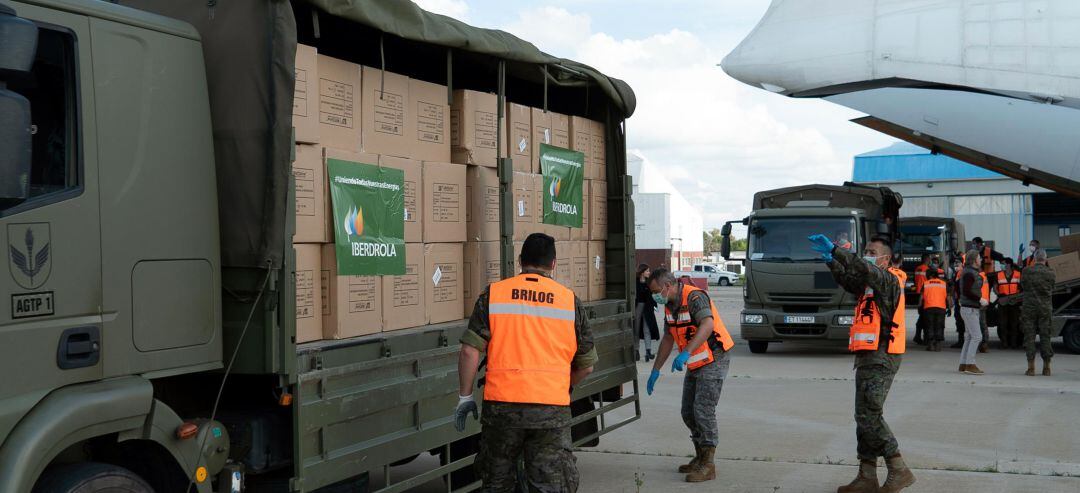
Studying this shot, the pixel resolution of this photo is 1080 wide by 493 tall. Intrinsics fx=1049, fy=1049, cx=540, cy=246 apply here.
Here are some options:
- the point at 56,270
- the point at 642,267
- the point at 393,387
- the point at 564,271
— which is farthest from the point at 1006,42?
the point at 56,270

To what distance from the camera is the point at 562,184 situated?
7941 mm

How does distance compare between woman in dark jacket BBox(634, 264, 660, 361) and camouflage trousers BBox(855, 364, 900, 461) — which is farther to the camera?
woman in dark jacket BBox(634, 264, 660, 361)

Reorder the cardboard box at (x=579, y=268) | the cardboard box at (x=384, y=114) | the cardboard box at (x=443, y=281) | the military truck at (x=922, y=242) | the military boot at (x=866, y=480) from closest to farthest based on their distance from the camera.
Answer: the cardboard box at (x=384, y=114) < the cardboard box at (x=443, y=281) < the military boot at (x=866, y=480) < the cardboard box at (x=579, y=268) < the military truck at (x=922, y=242)

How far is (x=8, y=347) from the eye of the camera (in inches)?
149

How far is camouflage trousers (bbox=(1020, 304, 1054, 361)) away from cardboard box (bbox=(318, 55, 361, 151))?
1281 cm

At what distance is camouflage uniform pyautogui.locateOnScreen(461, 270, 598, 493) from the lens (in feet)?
17.4

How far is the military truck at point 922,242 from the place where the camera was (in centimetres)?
2683

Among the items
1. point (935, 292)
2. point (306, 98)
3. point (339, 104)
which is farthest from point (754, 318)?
point (306, 98)

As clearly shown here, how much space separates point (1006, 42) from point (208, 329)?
2052 cm

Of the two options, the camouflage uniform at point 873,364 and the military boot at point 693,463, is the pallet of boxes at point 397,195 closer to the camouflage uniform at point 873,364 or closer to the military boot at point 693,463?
the military boot at point 693,463

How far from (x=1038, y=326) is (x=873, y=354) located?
919 cm

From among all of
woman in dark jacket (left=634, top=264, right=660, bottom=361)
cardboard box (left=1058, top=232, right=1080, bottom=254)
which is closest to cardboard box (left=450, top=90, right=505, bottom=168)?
woman in dark jacket (left=634, top=264, right=660, bottom=361)

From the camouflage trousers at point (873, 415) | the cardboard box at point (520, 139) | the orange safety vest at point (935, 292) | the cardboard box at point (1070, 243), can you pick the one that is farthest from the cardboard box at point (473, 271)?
the cardboard box at point (1070, 243)

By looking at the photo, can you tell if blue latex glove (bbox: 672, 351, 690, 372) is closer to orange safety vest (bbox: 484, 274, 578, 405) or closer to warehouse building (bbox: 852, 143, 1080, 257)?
orange safety vest (bbox: 484, 274, 578, 405)
